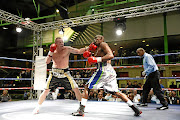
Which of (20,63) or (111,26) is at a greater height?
(111,26)

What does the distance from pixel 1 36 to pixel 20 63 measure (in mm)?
3120

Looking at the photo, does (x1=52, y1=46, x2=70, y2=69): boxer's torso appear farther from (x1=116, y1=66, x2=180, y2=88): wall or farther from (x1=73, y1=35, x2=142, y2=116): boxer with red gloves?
(x1=116, y1=66, x2=180, y2=88): wall

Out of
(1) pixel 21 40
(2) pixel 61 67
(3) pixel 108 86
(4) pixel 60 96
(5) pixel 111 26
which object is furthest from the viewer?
(1) pixel 21 40

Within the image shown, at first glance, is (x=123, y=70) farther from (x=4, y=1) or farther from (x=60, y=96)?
(x=4, y=1)

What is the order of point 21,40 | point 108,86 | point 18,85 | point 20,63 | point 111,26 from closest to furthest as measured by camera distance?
point 108,86 < point 111,26 < point 18,85 < point 21,40 < point 20,63

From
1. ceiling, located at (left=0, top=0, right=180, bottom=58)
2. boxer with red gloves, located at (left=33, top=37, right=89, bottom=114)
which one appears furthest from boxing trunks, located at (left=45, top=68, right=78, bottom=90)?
ceiling, located at (left=0, top=0, right=180, bottom=58)

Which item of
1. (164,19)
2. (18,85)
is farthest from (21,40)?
(164,19)

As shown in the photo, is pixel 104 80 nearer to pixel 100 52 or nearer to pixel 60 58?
pixel 100 52

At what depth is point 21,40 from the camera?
11.1 metres

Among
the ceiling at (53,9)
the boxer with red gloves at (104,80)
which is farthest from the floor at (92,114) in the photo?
the ceiling at (53,9)

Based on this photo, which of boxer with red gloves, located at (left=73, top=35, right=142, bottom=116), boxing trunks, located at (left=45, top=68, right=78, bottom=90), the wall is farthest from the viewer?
the wall

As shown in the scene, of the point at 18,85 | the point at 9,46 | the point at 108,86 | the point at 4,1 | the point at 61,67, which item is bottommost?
the point at 18,85

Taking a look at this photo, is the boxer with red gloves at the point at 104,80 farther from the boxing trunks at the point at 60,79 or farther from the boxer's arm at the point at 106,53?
the boxing trunks at the point at 60,79

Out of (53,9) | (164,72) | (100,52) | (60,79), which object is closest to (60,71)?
(60,79)
